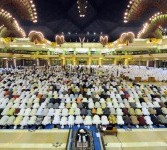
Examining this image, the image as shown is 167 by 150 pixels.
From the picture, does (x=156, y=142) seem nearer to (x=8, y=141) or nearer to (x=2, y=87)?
(x=8, y=141)

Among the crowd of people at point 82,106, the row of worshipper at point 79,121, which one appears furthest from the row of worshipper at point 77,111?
the row of worshipper at point 79,121

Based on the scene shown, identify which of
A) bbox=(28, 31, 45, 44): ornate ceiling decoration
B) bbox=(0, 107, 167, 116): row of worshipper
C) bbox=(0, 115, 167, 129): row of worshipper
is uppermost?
bbox=(28, 31, 45, 44): ornate ceiling decoration

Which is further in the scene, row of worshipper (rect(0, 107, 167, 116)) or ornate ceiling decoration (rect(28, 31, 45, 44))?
ornate ceiling decoration (rect(28, 31, 45, 44))

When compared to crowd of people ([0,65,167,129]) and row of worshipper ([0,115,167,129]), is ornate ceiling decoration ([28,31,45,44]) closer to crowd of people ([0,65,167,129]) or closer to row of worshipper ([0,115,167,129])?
crowd of people ([0,65,167,129])

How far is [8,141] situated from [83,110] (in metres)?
5.40

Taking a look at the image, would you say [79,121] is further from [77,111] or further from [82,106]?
[82,106]

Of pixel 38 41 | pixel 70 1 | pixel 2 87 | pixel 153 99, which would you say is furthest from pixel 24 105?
pixel 70 1

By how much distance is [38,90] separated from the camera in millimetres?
19406

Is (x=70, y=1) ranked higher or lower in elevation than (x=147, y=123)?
higher

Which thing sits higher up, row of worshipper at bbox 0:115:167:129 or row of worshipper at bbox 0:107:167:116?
row of worshipper at bbox 0:107:167:116

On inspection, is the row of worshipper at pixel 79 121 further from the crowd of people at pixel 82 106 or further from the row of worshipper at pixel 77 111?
the row of worshipper at pixel 77 111

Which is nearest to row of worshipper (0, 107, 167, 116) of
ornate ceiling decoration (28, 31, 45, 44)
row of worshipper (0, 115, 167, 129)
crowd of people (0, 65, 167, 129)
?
crowd of people (0, 65, 167, 129)

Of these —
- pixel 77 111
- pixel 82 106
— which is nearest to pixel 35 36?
pixel 82 106

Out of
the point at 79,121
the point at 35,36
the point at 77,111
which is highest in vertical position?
the point at 35,36
